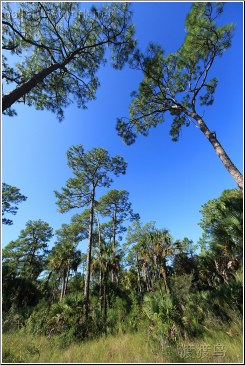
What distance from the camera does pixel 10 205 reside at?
20.3 m

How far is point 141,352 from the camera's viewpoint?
6.09 metres

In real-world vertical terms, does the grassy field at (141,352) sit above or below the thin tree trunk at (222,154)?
below

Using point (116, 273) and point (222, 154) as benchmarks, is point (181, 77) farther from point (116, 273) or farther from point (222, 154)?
point (116, 273)

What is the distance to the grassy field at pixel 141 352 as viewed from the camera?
16.5ft

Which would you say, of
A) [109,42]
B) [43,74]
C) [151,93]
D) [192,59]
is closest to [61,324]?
[43,74]

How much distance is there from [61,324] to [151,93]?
11.9m

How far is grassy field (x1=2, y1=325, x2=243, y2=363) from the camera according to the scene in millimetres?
5016

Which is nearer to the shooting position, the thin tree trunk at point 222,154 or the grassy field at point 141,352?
the grassy field at point 141,352

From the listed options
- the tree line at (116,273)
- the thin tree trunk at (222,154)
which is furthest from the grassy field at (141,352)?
the thin tree trunk at (222,154)

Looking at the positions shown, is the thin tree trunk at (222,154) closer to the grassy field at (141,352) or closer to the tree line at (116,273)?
the tree line at (116,273)

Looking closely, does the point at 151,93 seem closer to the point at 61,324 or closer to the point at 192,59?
the point at 192,59

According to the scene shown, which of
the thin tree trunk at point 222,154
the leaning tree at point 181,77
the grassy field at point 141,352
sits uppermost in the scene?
the leaning tree at point 181,77

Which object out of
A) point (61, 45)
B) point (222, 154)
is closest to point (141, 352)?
point (222, 154)

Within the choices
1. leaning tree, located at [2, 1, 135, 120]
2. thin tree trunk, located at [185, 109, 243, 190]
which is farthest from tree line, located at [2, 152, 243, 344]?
leaning tree, located at [2, 1, 135, 120]
